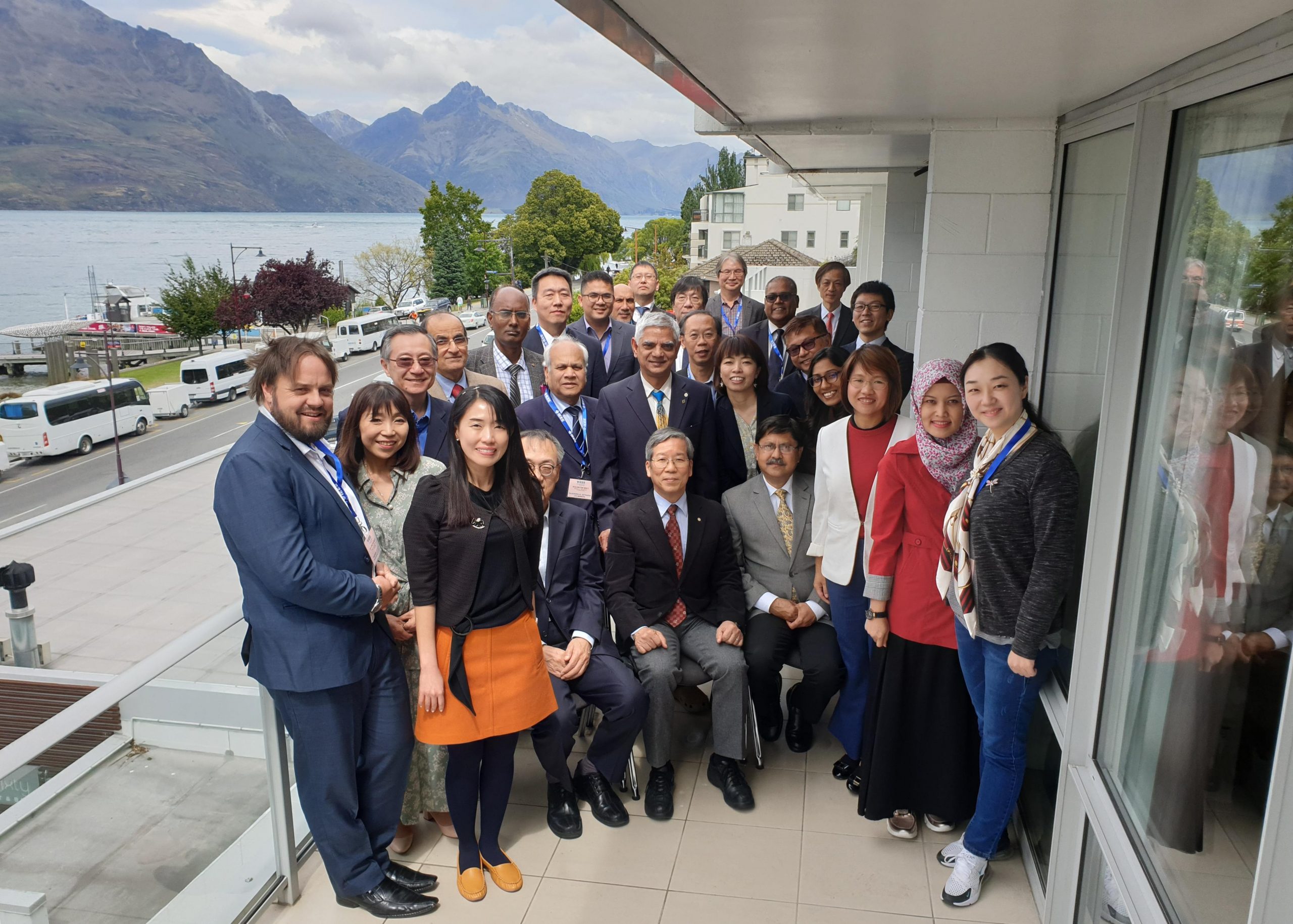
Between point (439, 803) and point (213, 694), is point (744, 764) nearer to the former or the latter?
point (439, 803)

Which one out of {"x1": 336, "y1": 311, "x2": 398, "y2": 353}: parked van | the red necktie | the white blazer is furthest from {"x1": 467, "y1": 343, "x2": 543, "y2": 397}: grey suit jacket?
{"x1": 336, "y1": 311, "x2": 398, "y2": 353}: parked van

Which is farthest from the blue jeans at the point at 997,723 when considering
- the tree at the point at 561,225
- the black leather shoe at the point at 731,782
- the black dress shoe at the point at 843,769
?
the tree at the point at 561,225

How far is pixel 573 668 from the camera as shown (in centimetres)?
323

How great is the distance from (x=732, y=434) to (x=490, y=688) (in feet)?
5.62

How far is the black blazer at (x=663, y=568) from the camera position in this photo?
3.44 metres

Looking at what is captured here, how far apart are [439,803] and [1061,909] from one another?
Answer: 6.74ft

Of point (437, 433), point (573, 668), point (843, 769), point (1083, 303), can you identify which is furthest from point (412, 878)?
point (1083, 303)

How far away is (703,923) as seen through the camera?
2.76 meters

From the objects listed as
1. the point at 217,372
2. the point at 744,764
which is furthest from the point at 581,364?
the point at 217,372

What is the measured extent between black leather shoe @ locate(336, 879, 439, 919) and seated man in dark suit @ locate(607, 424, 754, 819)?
886 mm

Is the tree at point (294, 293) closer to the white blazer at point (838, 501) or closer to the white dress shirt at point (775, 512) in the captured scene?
the white dress shirt at point (775, 512)

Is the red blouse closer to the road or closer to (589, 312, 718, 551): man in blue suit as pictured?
(589, 312, 718, 551): man in blue suit

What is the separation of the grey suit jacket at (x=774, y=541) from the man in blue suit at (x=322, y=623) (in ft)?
4.96

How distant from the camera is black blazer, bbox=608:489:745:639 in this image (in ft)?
11.3
